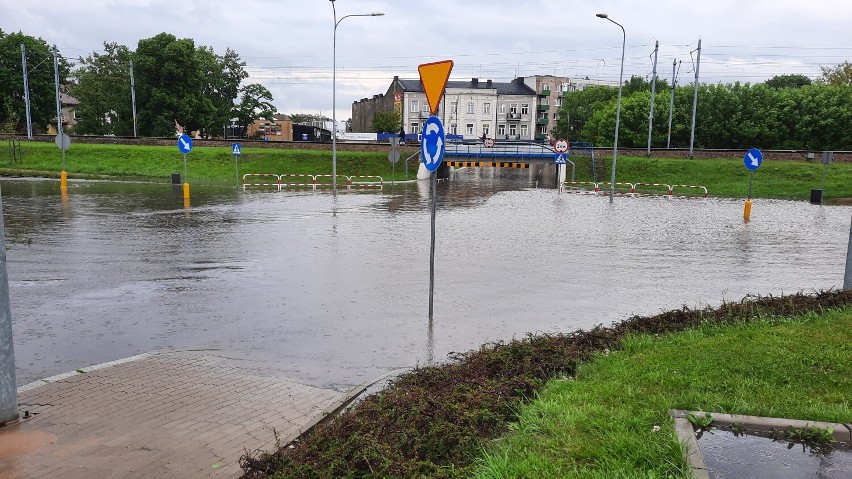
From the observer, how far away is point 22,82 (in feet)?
217

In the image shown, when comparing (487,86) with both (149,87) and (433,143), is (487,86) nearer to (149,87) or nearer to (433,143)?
(149,87)

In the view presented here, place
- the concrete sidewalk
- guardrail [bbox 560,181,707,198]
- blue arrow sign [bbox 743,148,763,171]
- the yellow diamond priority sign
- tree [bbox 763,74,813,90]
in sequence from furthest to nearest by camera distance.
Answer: tree [bbox 763,74,813,90], guardrail [bbox 560,181,707,198], blue arrow sign [bbox 743,148,763,171], the yellow diamond priority sign, the concrete sidewalk

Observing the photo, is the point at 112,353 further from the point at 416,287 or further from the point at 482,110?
the point at 482,110

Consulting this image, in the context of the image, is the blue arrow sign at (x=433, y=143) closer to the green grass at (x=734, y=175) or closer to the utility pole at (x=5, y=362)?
the utility pole at (x=5, y=362)

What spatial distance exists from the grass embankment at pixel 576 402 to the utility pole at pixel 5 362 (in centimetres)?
235

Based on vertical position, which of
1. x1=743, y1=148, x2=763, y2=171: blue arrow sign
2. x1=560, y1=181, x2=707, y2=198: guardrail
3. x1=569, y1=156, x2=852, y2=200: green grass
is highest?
x1=743, y1=148, x2=763, y2=171: blue arrow sign

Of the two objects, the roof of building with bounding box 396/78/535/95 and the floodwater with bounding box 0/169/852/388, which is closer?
the floodwater with bounding box 0/169/852/388

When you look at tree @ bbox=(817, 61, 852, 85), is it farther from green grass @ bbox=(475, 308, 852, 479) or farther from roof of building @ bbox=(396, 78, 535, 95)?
green grass @ bbox=(475, 308, 852, 479)

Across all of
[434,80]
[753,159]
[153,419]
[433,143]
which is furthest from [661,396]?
[753,159]

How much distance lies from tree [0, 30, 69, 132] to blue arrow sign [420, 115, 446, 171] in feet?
223

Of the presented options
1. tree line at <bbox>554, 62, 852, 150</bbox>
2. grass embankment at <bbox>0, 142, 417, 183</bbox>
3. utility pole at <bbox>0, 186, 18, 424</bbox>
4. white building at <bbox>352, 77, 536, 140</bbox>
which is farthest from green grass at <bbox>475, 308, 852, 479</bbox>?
white building at <bbox>352, 77, 536, 140</bbox>

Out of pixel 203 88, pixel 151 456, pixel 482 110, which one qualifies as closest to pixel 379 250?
pixel 151 456

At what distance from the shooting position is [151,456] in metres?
4.77

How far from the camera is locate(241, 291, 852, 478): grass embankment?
4.06m
